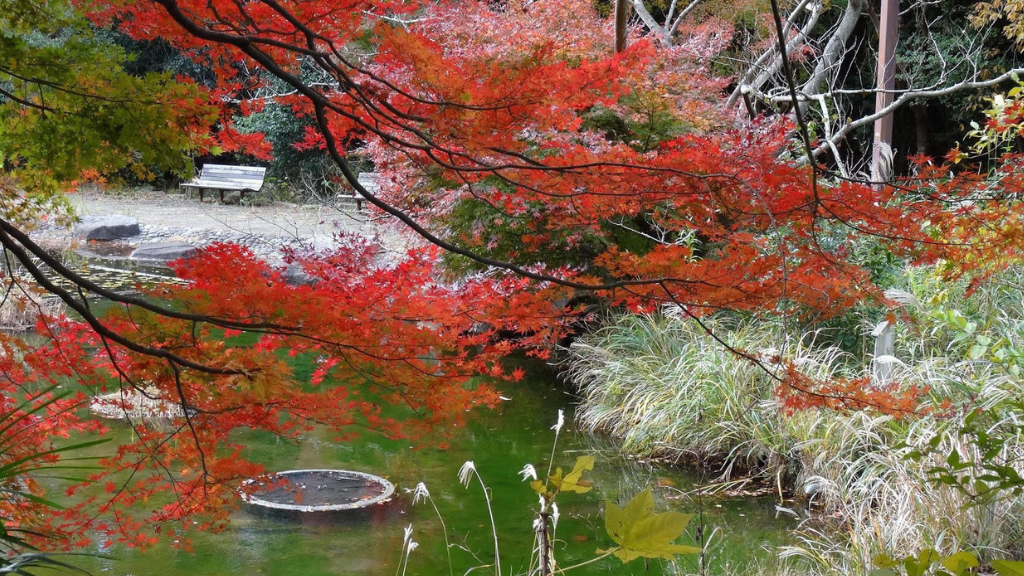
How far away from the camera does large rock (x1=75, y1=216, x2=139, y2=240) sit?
34.3 feet

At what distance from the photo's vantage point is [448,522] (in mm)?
4180

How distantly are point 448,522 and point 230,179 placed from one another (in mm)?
9774

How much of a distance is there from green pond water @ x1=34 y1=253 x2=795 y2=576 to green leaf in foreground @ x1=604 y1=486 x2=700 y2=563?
2.66m

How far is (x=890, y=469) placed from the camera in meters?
3.82

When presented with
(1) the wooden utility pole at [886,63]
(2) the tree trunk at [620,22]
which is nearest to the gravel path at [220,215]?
(2) the tree trunk at [620,22]

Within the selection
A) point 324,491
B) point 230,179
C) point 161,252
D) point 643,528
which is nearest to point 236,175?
point 230,179

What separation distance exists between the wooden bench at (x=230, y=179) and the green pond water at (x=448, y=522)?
7.58 metres

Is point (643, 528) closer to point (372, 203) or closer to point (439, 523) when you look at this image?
point (372, 203)

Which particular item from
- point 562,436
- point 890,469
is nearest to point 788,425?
point 890,469

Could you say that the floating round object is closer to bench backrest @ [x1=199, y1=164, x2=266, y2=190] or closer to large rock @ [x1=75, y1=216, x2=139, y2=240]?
large rock @ [x1=75, y1=216, x2=139, y2=240]

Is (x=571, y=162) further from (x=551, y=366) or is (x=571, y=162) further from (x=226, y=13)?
(x=551, y=366)

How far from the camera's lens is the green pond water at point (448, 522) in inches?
145

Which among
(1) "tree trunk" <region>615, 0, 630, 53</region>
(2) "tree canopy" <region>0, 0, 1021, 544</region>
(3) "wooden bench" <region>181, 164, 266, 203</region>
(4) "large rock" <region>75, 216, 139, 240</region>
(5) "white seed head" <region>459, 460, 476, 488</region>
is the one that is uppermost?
(1) "tree trunk" <region>615, 0, 630, 53</region>

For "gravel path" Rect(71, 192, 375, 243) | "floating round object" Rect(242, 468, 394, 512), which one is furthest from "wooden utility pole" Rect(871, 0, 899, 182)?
"gravel path" Rect(71, 192, 375, 243)
